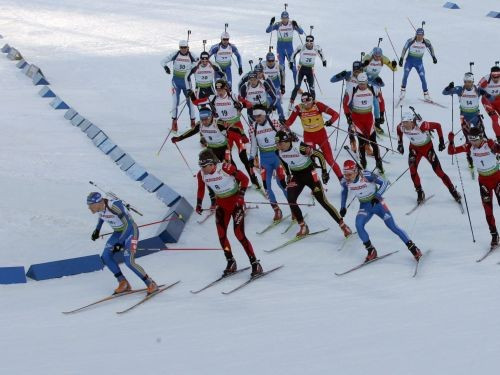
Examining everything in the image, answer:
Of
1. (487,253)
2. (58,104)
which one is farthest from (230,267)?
(58,104)

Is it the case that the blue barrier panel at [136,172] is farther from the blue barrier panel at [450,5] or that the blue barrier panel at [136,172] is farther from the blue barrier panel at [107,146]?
the blue barrier panel at [450,5]

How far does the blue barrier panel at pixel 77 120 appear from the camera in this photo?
15500 mm

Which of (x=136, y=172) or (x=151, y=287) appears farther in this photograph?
(x=136, y=172)

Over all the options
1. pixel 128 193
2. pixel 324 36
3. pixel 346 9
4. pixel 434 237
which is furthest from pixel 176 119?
pixel 346 9

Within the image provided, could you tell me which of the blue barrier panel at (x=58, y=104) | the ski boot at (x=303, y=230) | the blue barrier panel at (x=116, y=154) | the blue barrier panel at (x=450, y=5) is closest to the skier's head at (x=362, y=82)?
the ski boot at (x=303, y=230)

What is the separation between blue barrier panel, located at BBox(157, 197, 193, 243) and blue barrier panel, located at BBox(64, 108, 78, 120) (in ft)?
18.0

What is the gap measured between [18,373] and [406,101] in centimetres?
1101

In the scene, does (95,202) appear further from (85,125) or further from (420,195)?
(85,125)

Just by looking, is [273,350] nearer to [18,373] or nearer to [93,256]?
[18,373]

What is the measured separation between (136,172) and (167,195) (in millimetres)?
1302

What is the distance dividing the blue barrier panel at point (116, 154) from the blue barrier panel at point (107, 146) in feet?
0.28

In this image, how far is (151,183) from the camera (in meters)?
12.3

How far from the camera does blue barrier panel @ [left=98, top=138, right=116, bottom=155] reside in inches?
547

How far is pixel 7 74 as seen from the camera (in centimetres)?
1994
